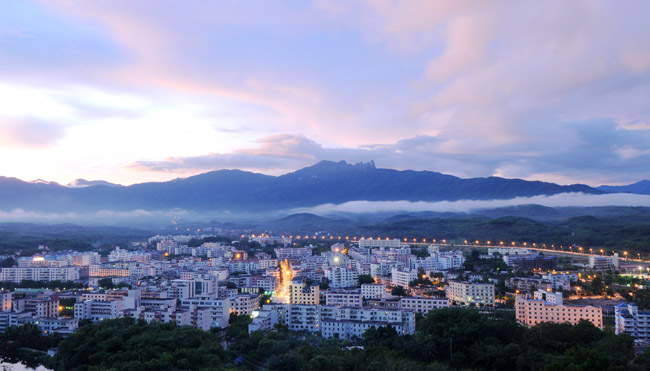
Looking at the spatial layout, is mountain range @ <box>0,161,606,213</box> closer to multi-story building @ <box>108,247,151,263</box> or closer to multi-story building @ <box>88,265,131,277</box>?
multi-story building @ <box>108,247,151,263</box>

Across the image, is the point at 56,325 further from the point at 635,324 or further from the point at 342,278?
the point at 635,324

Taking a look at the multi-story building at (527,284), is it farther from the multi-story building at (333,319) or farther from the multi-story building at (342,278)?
the multi-story building at (333,319)

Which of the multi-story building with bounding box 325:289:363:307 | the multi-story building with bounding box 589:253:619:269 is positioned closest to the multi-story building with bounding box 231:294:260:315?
the multi-story building with bounding box 325:289:363:307

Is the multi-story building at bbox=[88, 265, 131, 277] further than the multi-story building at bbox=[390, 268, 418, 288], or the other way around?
the multi-story building at bbox=[88, 265, 131, 277]

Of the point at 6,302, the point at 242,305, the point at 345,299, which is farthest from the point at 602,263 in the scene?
the point at 6,302

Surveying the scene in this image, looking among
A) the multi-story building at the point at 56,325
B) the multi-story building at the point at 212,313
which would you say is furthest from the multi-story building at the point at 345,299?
the multi-story building at the point at 56,325

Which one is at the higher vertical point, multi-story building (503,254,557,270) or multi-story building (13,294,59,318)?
multi-story building (503,254,557,270)
